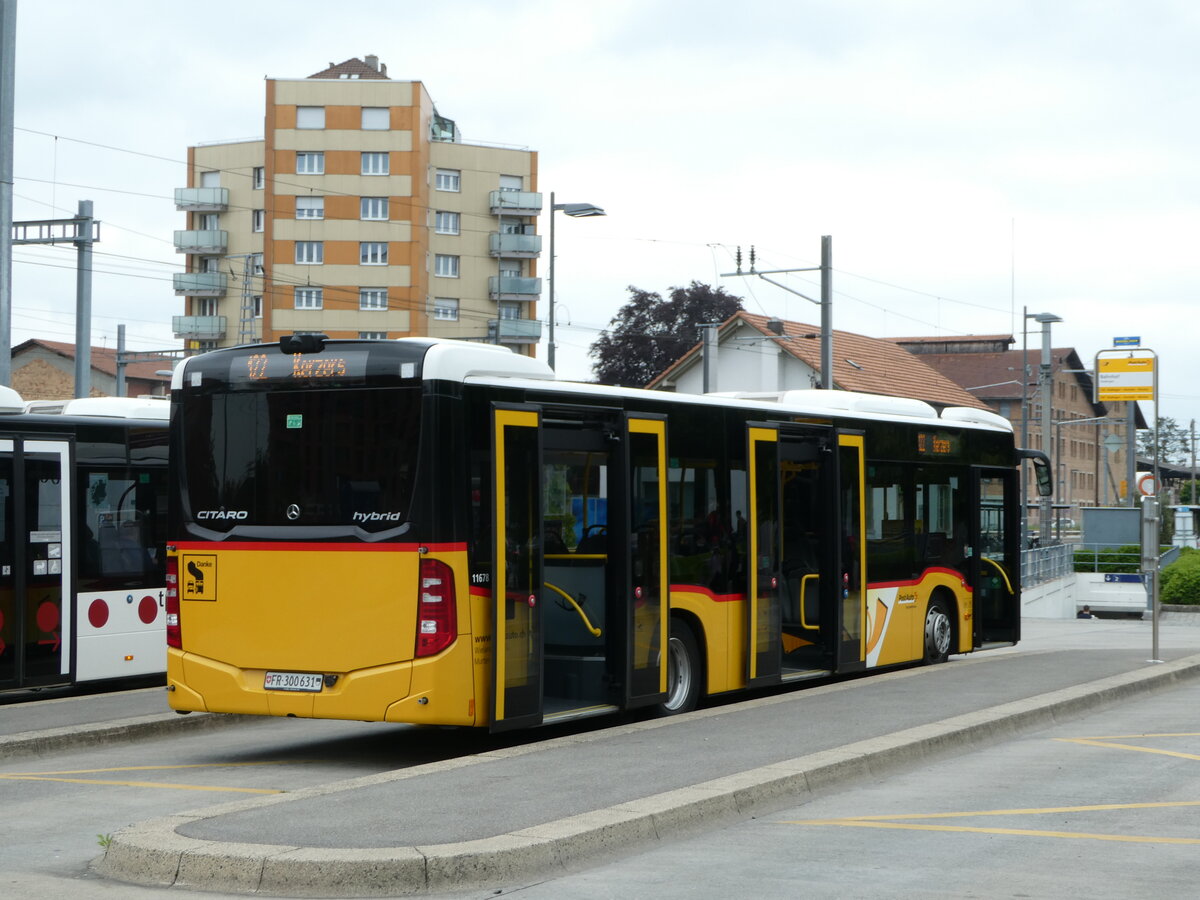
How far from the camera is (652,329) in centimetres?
8088

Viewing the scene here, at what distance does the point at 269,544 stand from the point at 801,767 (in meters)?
3.92

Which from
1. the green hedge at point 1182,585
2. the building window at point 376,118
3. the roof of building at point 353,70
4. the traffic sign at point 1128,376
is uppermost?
the roof of building at point 353,70

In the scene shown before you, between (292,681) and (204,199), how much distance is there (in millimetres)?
82487

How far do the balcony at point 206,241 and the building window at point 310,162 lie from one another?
7983mm

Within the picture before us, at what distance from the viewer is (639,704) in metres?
12.7

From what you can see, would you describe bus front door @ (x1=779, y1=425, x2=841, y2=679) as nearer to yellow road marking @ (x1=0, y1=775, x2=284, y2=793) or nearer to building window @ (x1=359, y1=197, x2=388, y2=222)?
yellow road marking @ (x1=0, y1=775, x2=284, y2=793)

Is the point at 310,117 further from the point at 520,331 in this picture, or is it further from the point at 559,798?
the point at 559,798

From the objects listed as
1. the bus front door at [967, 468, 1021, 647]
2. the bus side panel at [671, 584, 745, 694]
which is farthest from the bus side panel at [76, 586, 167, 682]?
the bus front door at [967, 468, 1021, 647]

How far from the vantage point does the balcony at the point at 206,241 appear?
90.6 meters

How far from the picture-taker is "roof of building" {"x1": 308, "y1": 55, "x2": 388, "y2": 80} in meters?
89.6

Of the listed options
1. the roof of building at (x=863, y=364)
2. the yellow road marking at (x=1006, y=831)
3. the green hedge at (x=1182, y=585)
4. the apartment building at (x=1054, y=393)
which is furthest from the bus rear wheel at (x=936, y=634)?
the apartment building at (x=1054, y=393)

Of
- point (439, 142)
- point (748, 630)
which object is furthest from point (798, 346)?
point (748, 630)

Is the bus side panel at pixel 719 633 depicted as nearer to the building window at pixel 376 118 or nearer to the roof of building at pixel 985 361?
the building window at pixel 376 118

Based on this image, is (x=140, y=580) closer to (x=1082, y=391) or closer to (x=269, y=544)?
(x=269, y=544)
